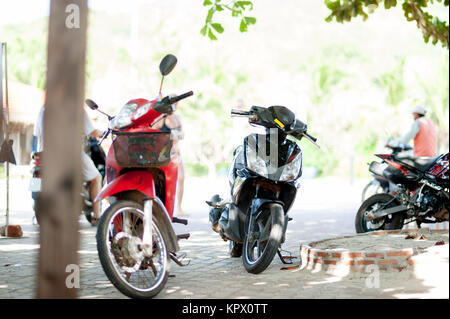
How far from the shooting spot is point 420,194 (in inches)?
334

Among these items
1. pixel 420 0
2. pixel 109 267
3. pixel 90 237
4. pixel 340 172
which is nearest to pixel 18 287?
pixel 109 267

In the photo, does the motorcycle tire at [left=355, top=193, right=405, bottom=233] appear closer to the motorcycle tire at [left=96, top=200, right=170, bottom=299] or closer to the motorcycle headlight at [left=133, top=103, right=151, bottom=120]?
the motorcycle tire at [left=96, top=200, right=170, bottom=299]

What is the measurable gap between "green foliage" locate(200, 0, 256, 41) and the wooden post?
12.4 feet

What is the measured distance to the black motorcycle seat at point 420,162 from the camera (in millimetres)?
8508

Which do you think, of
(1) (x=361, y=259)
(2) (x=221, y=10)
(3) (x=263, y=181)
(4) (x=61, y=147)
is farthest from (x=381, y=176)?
(4) (x=61, y=147)

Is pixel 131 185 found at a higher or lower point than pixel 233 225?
higher

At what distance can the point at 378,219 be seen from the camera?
28.3ft

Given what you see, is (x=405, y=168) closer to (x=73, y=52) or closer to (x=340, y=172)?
(x=73, y=52)

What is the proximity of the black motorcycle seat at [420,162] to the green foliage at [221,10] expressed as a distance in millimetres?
2713

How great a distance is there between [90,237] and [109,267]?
4326 mm

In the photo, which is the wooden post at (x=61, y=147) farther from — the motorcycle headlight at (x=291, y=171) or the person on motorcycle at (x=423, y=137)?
the person on motorcycle at (x=423, y=137)

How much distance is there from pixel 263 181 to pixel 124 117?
1.65m

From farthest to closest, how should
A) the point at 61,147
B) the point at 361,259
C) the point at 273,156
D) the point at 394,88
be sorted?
1. the point at 394,88
2. the point at 273,156
3. the point at 361,259
4. the point at 61,147

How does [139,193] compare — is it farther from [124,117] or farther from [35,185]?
[35,185]
